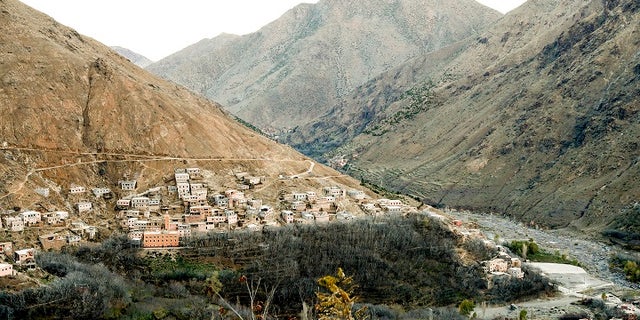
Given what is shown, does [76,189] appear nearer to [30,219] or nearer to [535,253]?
[30,219]

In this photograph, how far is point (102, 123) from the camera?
299ft

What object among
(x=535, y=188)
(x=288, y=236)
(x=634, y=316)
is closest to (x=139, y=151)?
(x=288, y=236)

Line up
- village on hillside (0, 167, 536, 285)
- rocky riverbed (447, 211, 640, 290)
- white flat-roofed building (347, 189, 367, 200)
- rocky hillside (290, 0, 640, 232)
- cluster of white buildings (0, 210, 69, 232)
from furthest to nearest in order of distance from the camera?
rocky hillside (290, 0, 640, 232) → white flat-roofed building (347, 189, 367, 200) → rocky riverbed (447, 211, 640, 290) → village on hillside (0, 167, 536, 285) → cluster of white buildings (0, 210, 69, 232)

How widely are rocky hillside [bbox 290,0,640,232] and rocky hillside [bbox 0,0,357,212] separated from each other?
1668 inches

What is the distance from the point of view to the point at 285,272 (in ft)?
224

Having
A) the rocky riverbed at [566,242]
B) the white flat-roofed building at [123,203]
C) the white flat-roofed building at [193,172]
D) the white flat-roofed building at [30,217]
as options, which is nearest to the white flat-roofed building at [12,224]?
the white flat-roofed building at [30,217]

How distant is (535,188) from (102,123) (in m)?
86.1

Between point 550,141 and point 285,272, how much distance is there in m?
92.9

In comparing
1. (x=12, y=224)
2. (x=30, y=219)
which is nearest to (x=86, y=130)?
(x=30, y=219)

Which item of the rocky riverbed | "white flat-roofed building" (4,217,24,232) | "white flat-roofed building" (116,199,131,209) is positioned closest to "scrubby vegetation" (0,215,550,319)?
"white flat-roofed building" (4,217,24,232)

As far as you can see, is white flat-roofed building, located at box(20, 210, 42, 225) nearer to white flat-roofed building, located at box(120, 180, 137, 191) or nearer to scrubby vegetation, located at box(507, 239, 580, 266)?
white flat-roofed building, located at box(120, 180, 137, 191)

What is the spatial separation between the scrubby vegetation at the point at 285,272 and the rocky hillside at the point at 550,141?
40508 millimetres

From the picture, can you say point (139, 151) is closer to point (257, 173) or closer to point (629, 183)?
point (257, 173)

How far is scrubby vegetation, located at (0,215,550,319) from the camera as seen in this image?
2309 inches
